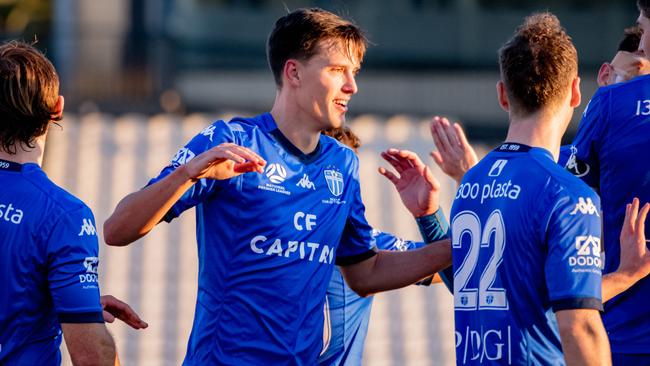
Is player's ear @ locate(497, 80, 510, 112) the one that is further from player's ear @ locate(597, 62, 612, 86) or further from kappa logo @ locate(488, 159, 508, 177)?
player's ear @ locate(597, 62, 612, 86)

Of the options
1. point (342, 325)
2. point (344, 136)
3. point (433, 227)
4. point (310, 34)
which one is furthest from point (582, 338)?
point (344, 136)

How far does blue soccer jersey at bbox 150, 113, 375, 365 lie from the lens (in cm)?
474

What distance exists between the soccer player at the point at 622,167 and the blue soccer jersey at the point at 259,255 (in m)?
1.15

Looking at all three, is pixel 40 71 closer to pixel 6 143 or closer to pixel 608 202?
pixel 6 143

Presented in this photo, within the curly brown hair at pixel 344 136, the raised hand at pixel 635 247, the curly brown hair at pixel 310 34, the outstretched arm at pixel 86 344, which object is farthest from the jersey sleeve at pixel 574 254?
the curly brown hair at pixel 344 136

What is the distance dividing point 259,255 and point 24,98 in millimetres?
1116

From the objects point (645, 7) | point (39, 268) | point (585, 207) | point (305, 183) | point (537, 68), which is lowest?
point (39, 268)

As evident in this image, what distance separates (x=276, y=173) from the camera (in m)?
4.89

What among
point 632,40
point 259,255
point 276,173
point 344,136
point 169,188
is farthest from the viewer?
point 344,136

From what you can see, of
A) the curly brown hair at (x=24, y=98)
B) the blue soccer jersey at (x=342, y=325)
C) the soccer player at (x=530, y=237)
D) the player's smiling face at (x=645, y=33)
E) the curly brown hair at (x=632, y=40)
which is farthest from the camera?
the blue soccer jersey at (x=342, y=325)

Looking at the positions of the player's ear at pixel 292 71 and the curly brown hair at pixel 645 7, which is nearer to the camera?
the curly brown hair at pixel 645 7

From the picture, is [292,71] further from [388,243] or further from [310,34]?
[388,243]

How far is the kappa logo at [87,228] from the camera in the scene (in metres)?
4.34

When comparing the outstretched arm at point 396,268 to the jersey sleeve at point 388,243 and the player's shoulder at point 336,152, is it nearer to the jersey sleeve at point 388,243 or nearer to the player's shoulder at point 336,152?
the player's shoulder at point 336,152
